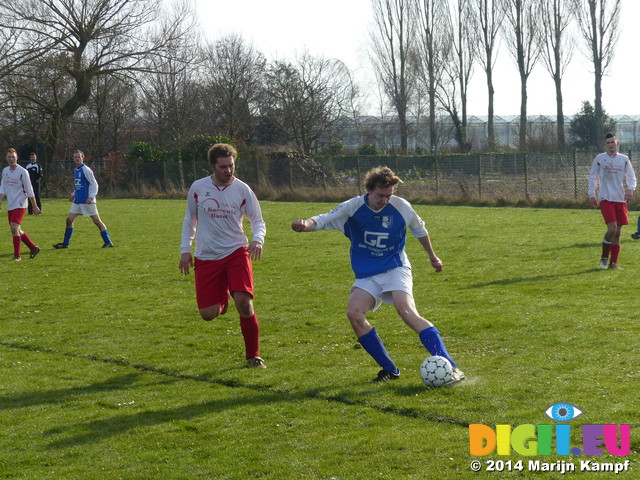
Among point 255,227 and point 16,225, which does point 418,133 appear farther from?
point 255,227

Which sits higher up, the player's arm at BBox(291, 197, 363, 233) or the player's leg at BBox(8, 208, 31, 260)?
the player's arm at BBox(291, 197, 363, 233)

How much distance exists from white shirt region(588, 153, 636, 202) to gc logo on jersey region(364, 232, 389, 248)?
6.69 metres

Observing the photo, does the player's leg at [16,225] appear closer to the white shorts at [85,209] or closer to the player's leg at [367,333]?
the white shorts at [85,209]

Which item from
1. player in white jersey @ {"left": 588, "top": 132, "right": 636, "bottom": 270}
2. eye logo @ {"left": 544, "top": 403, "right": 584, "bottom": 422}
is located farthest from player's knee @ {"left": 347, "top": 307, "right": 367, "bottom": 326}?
player in white jersey @ {"left": 588, "top": 132, "right": 636, "bottom": 270}

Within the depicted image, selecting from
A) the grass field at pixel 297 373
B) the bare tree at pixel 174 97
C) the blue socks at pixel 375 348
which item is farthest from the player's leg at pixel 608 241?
the bare tree at pixel 174 97

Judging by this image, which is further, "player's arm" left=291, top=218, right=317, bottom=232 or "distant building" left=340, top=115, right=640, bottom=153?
"distant building" left=340, top=115, right=640, bottom=153

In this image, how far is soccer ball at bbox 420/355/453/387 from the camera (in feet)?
19.8

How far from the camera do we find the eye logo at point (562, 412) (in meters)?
5.25

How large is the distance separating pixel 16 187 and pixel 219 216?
942 centimetres

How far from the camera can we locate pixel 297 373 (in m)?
6.80

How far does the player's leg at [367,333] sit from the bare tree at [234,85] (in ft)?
140

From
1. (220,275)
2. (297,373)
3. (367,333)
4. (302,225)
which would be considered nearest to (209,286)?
(220,275)

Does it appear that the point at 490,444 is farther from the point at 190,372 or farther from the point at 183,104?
the point at 183,104

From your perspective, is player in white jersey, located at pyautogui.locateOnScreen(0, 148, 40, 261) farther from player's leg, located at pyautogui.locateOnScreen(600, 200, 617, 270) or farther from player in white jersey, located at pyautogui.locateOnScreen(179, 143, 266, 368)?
player's leg, located at pyautogui.locateOnScreen(600, 200, 617, 270)
